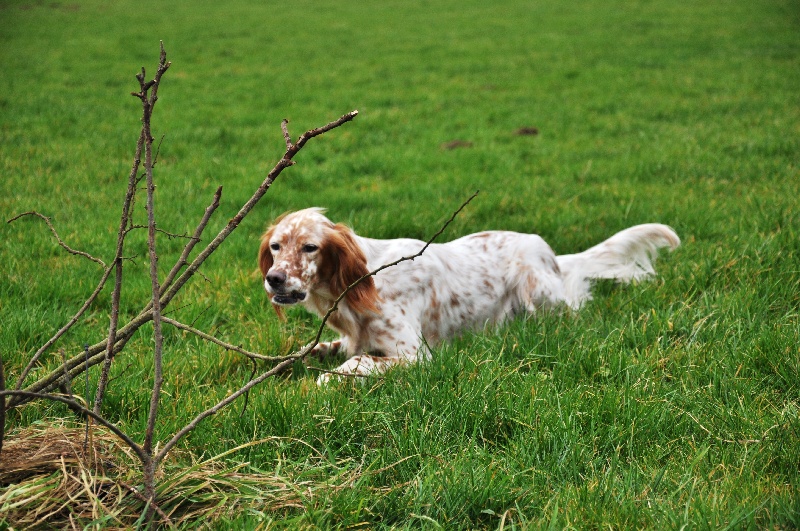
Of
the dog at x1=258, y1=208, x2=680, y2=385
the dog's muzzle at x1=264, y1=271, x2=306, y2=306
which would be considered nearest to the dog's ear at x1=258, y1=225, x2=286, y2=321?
the dog at x1=258, y1=208, x2=680, y2=385

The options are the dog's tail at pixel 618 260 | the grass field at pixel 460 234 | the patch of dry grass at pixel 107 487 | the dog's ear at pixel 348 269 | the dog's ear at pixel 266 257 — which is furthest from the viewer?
the dog's tail at pixel 618 260

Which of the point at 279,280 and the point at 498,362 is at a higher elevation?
the point at 279,280

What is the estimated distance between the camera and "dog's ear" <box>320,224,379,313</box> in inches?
154

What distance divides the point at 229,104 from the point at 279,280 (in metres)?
8.82

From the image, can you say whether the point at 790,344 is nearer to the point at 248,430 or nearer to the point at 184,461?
the point at 248,430

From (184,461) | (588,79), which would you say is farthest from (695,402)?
(588,79)

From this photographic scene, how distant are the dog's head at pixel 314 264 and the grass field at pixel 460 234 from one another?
371mm

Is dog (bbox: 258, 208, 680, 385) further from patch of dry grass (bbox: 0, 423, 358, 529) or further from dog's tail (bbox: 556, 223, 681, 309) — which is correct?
patch of dry grass (bbox: 0, 423, 358, 529)

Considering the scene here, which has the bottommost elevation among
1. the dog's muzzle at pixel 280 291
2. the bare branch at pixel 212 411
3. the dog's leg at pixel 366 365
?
the dog's leg at pixel 366 365

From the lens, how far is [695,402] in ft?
9.92

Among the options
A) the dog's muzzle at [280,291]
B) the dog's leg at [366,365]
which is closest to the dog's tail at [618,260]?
the dog's leg at [366,365]

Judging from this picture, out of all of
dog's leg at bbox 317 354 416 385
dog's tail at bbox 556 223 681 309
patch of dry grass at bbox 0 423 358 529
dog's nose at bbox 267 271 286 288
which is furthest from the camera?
dog's tail at bbox 556 223 681 309

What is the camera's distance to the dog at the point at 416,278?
12.9ft

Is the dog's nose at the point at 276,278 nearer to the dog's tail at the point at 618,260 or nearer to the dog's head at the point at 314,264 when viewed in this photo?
the dog's head at the point at 314,264
